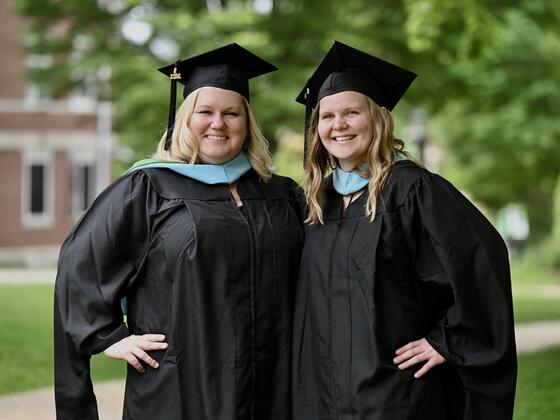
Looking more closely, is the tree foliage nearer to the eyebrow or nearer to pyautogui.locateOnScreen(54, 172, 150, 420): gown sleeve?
the eyebrow

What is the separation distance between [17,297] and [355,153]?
1281cm

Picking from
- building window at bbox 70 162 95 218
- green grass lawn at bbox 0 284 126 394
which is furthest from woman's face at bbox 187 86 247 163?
building window at bbox 70 162 95 218

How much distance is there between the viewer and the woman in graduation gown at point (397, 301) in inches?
148

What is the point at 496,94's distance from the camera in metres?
17.2

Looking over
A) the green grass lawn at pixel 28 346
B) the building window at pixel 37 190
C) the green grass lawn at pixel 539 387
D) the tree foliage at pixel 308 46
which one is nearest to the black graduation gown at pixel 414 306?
A: the green grass lawn at pixel 539 387

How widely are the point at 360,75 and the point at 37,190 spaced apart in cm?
2439

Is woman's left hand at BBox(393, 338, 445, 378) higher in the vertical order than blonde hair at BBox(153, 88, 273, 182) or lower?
lower

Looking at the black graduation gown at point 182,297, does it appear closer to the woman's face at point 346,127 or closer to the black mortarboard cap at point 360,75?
the woman's face at point 346,127

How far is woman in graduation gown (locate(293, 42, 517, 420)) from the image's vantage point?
376cm

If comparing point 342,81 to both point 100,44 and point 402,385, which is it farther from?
point 100,44

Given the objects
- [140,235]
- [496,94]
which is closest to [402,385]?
[140,235]

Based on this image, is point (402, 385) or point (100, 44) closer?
point (402, 385)

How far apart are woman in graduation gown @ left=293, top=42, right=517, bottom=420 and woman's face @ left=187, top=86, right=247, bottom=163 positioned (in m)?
0.43

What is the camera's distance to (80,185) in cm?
2808
